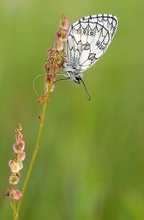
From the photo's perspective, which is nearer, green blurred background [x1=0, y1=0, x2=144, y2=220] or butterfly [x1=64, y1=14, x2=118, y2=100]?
butterfly [x1=64, y1=14, x2=118, y2=100]

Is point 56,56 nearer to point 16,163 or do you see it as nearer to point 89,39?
point 16,163

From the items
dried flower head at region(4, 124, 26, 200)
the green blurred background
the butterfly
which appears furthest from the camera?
the green blurred background

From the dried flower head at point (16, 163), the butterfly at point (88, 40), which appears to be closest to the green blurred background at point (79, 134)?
the butterfly at point (88, 40)

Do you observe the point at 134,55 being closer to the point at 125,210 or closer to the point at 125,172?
the point at 125,172

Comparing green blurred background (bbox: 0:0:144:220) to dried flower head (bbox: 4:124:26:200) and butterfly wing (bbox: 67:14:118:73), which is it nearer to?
butterfly wing (bbox: 67:14:118:73)

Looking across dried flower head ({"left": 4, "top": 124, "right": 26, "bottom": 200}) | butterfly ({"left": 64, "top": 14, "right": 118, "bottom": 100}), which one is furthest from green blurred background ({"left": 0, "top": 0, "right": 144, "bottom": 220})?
dried flower head ({"left": 4, "top": 124, "right": 26, "bottom": 200})

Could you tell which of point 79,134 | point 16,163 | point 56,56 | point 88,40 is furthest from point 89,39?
point 79,134
